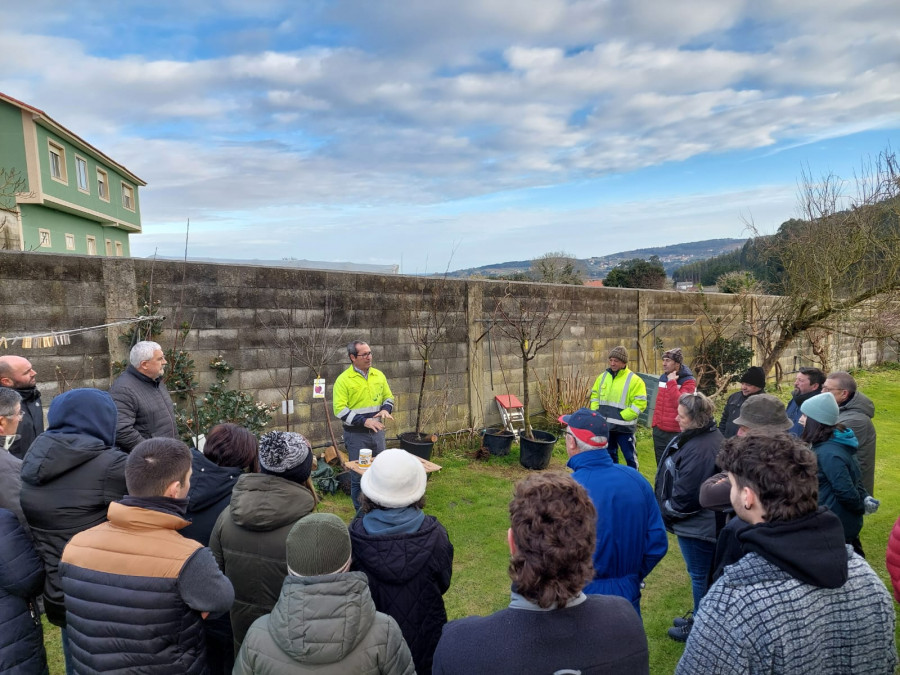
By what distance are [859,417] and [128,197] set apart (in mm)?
35979

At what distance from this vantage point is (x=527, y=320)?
26.9 ft

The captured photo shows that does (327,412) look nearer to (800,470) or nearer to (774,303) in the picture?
(800,470)

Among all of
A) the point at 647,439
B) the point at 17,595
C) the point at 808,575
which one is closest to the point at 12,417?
the point at 17,595

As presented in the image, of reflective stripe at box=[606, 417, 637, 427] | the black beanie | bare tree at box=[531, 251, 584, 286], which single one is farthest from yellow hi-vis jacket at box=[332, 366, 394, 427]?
bare tree at box=[531, 251, 584, 286]

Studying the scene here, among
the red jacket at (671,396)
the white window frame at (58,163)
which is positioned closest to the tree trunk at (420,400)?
the red jacket at (671,396)

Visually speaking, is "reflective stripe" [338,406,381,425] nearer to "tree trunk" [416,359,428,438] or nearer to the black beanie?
"tree trunk" [416,359,428,438]

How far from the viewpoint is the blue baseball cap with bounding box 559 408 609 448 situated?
8.84ft

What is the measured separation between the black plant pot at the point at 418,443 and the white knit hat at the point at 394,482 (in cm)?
441

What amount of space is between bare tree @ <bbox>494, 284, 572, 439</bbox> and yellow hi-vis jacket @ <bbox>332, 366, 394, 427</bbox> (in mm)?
2790

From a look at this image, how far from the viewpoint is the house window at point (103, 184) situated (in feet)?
87.4

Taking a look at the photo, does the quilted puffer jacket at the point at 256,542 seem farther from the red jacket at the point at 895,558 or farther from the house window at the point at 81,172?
the house window at the point at 81,172

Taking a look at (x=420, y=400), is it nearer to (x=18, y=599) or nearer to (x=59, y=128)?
(x=18, y=599)

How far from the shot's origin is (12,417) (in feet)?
8.75

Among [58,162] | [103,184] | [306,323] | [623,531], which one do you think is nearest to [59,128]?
[58,162]
